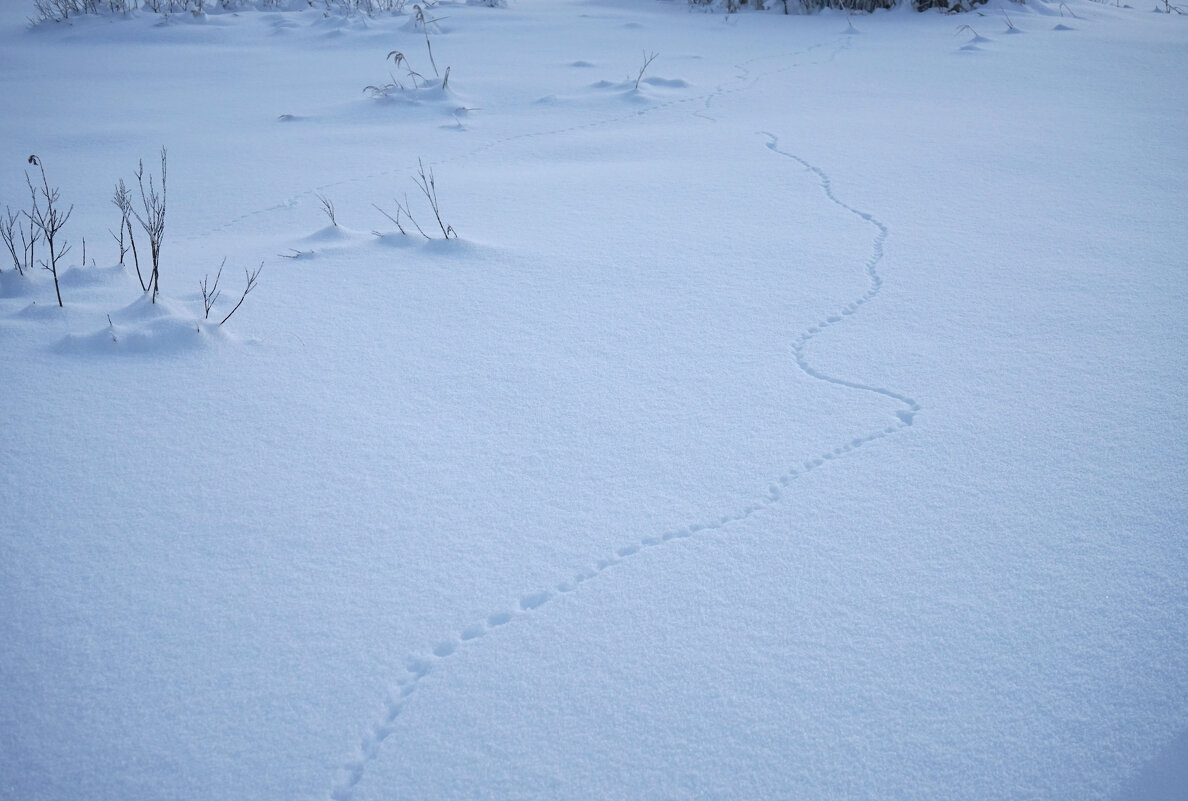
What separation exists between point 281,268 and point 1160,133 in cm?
320

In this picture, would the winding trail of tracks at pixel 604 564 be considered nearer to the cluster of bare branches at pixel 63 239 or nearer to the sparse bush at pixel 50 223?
the cluster of bare branches at pixel 63 239

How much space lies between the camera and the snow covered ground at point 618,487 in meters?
0.95

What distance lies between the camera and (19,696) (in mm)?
979

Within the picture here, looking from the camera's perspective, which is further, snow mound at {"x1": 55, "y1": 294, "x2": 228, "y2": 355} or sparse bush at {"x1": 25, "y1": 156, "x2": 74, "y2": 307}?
sparse bush at {"x1": 25, "y1": 156, "x2": 74, "y2": 307}

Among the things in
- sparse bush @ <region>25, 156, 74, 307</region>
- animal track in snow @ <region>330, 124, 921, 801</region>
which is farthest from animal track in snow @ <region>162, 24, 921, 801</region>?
sparse bush @ <region>25, 156, 74, 307</region>

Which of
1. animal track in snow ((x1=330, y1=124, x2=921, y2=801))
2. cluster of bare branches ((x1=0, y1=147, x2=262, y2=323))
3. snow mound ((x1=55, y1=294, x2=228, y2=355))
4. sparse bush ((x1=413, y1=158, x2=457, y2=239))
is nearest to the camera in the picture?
animal track in snow ((x1=330, y1=124, x2=921, y2=801))

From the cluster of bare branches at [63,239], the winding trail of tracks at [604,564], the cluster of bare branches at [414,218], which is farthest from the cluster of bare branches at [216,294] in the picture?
the winding trail of tracks at [604,564]

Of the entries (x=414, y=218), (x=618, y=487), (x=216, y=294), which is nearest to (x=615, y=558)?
(x=618, y=487)

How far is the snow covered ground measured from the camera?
95 cm

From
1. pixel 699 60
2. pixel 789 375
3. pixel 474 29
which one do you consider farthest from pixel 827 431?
pixel 474 29

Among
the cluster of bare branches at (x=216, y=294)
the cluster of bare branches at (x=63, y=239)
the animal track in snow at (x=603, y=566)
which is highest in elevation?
Result: the cluster of bare branches at (x=63, y=239)

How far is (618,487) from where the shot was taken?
1.33 m

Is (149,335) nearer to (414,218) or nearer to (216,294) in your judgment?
(216,294)

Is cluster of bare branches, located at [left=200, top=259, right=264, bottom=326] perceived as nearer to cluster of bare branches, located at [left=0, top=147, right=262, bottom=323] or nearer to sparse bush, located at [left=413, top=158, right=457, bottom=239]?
cluster of bare branches, located at [left=0, top=147, right=262, bottom=323]
